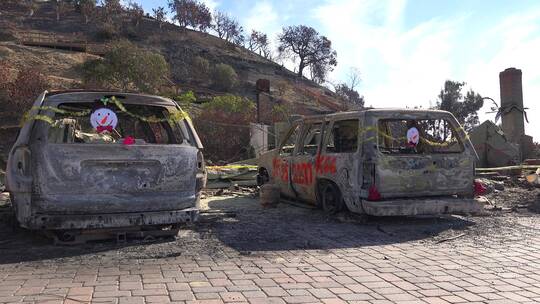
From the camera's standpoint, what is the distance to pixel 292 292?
4.50 meters

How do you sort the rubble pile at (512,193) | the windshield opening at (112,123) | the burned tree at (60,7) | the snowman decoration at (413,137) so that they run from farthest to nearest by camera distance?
Answer: the burned tree at (60,7), the rubble pile at (512,193), the snowman decoration at (413,137), the windshield opening at (112,123)

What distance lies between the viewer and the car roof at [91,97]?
19.7 feet

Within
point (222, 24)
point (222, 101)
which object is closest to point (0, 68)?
point (222, 101)

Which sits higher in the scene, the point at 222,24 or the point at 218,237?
the point at 222,24

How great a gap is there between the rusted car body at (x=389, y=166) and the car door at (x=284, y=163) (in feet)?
1.82

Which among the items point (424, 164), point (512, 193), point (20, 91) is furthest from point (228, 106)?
point (424, 164)

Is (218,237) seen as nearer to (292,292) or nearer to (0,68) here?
(292,292)

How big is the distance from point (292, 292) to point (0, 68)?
24.6 meters

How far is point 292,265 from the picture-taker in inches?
213

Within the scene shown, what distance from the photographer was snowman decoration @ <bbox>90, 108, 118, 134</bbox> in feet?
20.5

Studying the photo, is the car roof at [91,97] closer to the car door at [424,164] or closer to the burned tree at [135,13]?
the car door at [424,164]

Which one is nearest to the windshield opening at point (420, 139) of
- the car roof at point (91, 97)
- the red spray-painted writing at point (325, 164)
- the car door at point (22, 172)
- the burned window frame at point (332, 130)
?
the burned window frame at point (332, 130)

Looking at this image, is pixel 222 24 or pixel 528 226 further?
pixel 222 24

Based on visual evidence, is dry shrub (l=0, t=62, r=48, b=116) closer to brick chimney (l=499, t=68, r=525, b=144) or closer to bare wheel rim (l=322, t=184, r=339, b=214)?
bare wheel rim (l=322, t=184, r=339, b=214)
